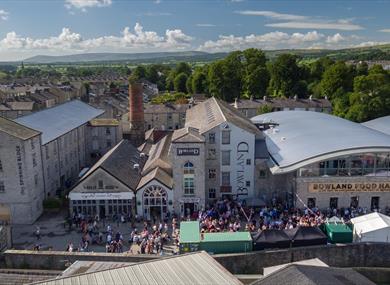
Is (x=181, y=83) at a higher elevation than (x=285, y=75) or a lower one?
lower

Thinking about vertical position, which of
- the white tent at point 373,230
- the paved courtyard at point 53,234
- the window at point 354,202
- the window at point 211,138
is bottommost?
the paved courtyard at point 53,234

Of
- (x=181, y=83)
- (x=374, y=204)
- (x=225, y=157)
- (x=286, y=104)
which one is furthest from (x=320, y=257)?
(x=181, y=83)

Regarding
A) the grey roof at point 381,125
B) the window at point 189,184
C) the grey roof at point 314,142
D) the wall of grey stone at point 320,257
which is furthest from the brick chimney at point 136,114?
the wall of grey stone at point 320,257

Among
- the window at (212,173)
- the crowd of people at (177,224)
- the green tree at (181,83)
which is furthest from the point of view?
the green tree at (181,83)

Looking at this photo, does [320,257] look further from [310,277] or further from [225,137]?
[225,137]

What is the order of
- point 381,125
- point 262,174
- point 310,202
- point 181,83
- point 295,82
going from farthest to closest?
1. point 181,83
2. point 295,82
3. point 381,125
4. point 262,174
5. point 310,202

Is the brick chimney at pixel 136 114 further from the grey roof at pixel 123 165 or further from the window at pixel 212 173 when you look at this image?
the window at pixel 212 173
